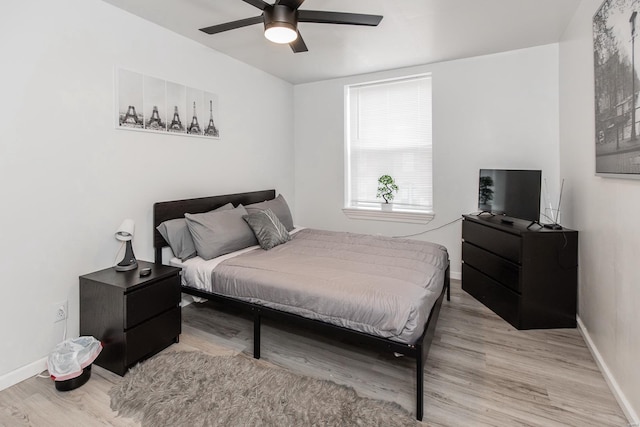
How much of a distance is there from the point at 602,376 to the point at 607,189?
3.89 ft

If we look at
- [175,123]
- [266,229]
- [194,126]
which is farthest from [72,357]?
[194,126]

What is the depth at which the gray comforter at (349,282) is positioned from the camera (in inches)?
76.2

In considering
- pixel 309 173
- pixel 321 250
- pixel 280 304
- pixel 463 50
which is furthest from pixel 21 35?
pixel 463 50

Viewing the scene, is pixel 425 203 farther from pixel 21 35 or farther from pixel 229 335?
pixel 21 35

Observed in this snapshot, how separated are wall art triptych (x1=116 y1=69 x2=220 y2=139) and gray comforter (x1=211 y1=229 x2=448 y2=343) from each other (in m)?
1.36

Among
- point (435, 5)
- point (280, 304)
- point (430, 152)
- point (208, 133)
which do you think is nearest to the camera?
point (280, 304)

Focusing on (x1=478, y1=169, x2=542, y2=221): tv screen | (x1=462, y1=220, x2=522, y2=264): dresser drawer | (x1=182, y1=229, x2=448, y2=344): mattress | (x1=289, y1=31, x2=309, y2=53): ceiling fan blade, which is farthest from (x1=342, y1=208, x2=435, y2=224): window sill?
(x1=289, y1=31, x2=309, y2=53): ceiling fan blade

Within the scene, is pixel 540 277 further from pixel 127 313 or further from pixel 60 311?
pixel 60 311

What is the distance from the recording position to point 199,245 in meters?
2.81

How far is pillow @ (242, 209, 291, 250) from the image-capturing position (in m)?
3.16

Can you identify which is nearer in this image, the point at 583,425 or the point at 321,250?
the point at 583,425

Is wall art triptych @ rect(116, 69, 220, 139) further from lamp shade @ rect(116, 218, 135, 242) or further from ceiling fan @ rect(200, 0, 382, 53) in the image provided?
ceiling fan @ rect(200, 0, 382, 53)

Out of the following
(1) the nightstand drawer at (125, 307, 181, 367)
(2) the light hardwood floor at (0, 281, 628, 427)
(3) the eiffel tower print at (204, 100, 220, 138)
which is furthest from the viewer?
(3) the eiffel tower print at (204, 100, 220, 138)

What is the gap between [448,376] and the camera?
213 cm
